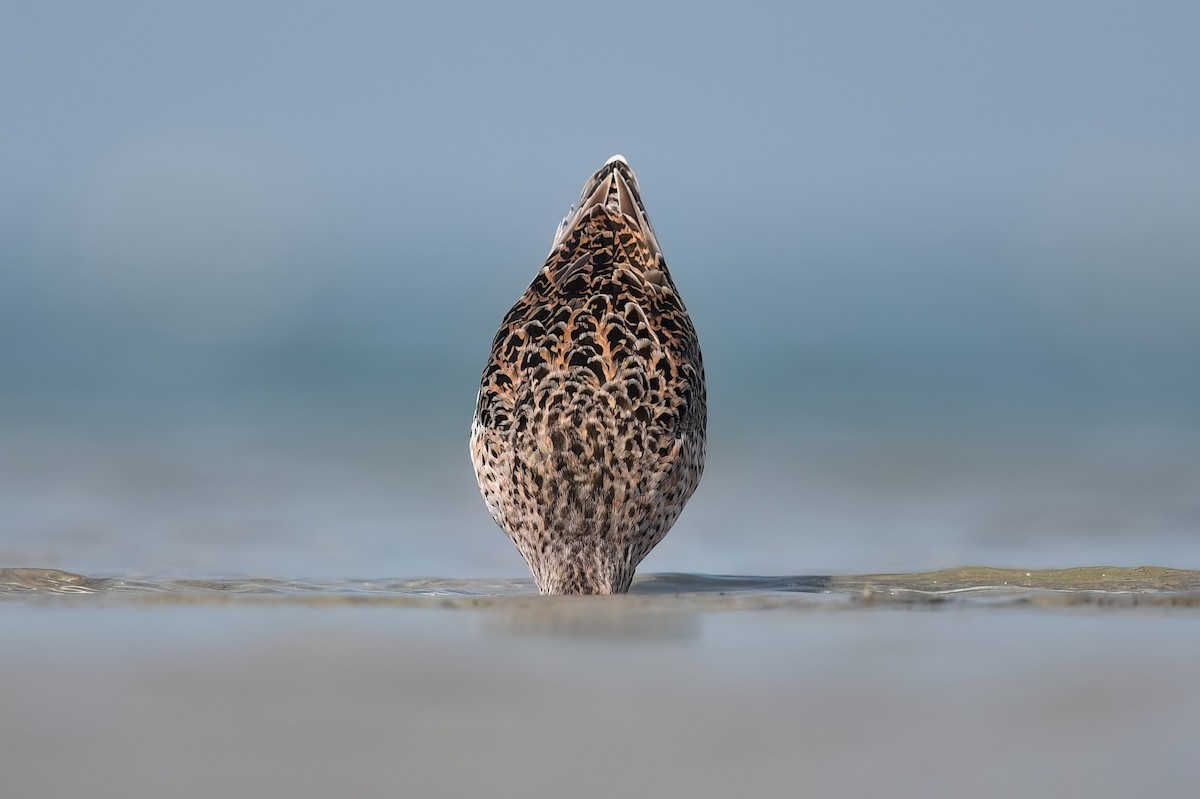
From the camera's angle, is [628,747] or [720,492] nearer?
[628,747]

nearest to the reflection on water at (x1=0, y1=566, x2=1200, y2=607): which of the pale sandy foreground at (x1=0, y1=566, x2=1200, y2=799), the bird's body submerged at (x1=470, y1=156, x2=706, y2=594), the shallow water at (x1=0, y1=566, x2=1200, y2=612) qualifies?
the shallow water at (x1=0, y1=566, x2=1200, y2=612)

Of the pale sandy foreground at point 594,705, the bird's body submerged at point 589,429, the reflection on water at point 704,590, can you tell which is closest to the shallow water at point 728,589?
the reflection on water at point 704,590

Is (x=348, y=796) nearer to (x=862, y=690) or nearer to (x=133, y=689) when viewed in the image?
(x=133, y=689)

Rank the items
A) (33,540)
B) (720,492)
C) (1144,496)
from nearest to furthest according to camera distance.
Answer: (33,540)
(1144,496)
(720,492)

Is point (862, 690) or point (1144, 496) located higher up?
point (1144, 496)

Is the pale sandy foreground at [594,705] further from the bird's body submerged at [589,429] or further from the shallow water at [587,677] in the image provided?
the bird's body submerged at [589,429]

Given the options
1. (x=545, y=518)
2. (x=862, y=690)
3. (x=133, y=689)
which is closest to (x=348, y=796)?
(x=133, y=689)

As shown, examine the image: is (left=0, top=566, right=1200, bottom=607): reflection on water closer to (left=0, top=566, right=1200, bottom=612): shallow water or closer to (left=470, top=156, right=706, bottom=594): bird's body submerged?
(left=0, top=566, right=1200, bottom=612): shallow water
